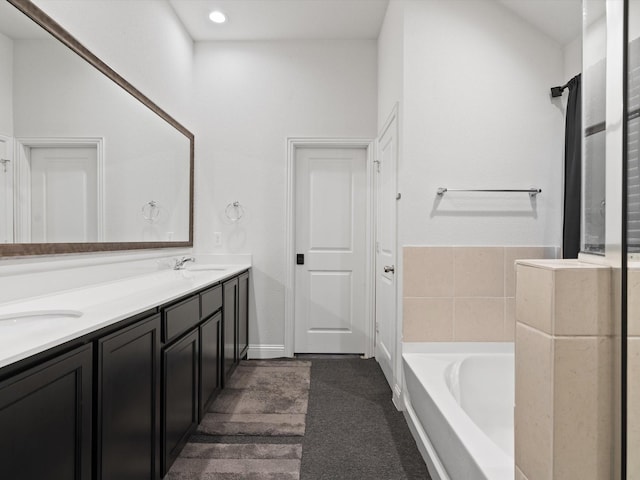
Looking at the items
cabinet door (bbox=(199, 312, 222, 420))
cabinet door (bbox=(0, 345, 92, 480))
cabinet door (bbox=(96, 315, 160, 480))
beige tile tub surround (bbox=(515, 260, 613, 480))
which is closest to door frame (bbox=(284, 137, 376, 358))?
cabinet door (bbox=(199, 312, 222, 420))

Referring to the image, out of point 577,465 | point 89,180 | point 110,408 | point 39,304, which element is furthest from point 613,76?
point 89,180

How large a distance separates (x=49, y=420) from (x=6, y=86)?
123 cm

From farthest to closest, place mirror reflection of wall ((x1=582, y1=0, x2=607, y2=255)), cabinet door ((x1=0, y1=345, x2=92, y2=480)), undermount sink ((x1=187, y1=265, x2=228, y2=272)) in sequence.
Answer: undermount sink ((x1=187, y1=265, x2=228, y2=272)) < cabinet door ((x1=0, y1=345, x2=92, y2=480)) < mirror reflection of wall ((x1=582, y1=0, x2=607, y2=255))

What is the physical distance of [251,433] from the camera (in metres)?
2.08

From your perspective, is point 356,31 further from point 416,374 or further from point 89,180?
point 416,374

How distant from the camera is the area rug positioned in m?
1.75

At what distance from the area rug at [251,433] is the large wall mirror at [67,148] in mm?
1137

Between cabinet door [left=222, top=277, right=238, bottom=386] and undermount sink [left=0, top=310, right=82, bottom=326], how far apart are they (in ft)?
3.70

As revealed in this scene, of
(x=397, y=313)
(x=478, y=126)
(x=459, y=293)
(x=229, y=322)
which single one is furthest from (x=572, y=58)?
(x=229, y=322)

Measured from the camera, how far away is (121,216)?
2.16 metres

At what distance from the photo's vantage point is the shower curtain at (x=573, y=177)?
2.12m

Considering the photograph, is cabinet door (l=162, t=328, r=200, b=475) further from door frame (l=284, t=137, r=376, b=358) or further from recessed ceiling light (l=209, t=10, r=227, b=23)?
recessed ceiling light (l=209, t=10, r=227, b=23)

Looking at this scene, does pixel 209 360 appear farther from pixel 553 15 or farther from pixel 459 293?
pixel 553 15

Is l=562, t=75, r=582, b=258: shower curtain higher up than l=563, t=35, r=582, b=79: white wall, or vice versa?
l=563, t=35, r=582, b=79: white wall
